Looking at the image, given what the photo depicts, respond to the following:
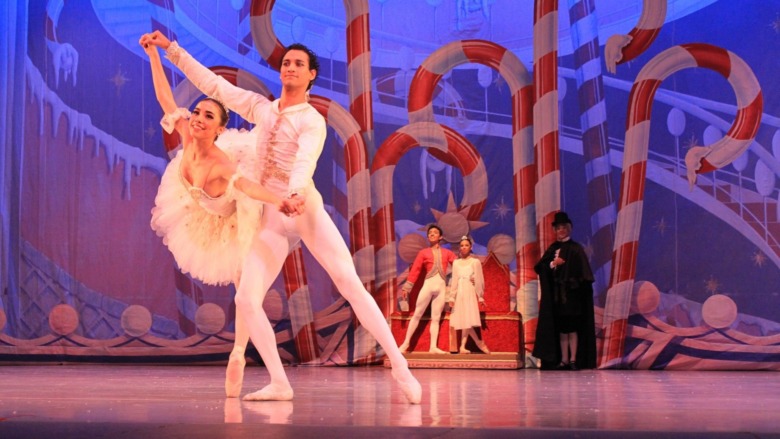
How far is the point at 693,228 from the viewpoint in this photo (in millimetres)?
7957

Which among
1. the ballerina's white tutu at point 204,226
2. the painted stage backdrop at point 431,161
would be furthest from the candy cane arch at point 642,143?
the ballerina's white tutu at point 204,226

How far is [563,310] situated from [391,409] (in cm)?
447

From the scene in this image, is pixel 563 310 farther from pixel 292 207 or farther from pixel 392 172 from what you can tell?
pixel 292 207

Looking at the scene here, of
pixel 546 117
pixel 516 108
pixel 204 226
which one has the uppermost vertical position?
pixel 516 108

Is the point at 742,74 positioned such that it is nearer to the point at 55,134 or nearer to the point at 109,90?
the point at 109,90

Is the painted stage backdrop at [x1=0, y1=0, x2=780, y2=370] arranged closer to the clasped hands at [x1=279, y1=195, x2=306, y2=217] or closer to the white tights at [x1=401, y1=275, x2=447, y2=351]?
the white tights at [x1=401, y1=275, x2=447, y2=351]

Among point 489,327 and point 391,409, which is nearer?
point 391,409

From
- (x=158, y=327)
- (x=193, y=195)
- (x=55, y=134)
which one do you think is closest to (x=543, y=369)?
(x=158, y=327)

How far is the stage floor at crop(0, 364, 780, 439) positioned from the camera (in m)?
2.61

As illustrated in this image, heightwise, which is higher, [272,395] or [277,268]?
[277,268]

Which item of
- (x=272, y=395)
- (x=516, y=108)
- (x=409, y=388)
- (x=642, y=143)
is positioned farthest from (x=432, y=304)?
(x=409, y=388)

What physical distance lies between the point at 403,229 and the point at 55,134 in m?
3.47

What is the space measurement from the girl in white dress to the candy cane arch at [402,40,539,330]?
1.44ft

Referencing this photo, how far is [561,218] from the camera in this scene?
7.80 metres
